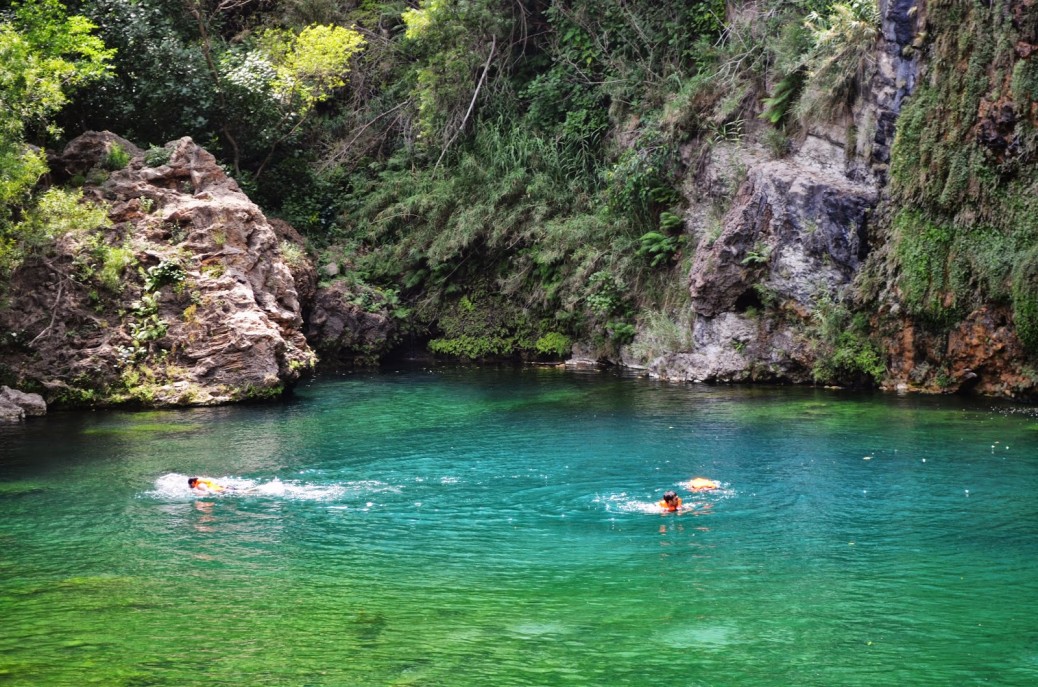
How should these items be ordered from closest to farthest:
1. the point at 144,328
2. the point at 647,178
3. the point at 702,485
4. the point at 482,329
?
the point at 702,485 < the point at 144,328 < the point at 647,178 < the point at 482,329

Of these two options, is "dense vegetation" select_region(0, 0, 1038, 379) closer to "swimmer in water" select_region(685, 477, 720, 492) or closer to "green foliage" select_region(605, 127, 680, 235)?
"green foliage" select_region(605, 127, 680, 235)

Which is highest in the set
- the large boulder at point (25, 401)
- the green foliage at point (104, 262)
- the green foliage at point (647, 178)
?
the green foliage at point (647, 178)

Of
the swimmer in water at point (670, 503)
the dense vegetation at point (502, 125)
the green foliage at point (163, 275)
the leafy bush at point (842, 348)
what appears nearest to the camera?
the swimmer in water at point (670, 503)

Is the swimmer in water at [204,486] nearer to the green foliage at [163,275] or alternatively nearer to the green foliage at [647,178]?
the green foliage at [163,275]

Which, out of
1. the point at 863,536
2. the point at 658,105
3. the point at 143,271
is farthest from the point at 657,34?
the point at 863,536

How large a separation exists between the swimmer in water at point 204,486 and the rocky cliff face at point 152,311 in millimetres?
7196

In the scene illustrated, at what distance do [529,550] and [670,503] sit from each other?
2.01 m

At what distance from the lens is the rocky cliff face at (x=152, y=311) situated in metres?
19.8

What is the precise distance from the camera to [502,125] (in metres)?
28.7

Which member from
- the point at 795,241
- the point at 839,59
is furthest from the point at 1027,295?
the point at 839,59

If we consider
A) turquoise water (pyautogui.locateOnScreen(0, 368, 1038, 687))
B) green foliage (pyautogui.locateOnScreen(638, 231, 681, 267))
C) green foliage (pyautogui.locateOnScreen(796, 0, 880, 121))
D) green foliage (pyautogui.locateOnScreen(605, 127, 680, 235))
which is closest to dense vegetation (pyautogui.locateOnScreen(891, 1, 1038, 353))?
green foliage (pyautogui.locateOnScreen(796, 0, 880, 121))

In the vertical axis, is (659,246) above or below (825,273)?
above

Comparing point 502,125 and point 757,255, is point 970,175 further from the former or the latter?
point 502,125

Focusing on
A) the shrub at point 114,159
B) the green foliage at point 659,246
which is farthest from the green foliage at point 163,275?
the green foliage at point 659,246
